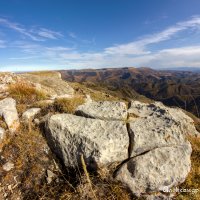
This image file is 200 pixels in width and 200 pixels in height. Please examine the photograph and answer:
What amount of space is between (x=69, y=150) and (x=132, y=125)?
1.88 m

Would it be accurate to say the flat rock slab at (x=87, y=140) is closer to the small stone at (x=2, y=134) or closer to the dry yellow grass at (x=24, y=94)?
the small stone at (x=2, y=134)

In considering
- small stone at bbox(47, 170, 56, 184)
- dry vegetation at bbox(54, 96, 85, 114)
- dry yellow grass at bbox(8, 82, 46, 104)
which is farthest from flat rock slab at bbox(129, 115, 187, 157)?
dry yellow grass at bbox(8, 82, 46, 104)

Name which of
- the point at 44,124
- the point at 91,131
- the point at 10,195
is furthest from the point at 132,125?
the point at 10,195

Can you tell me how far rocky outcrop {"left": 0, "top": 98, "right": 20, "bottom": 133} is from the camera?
6.21 metres

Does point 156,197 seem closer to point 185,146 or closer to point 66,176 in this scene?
point 185,146

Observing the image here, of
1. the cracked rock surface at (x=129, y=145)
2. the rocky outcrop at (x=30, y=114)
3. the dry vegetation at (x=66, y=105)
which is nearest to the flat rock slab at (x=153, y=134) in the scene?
the cracked rock surface at (x=129, y=145)

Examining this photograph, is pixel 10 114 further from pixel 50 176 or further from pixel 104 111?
pixel 104 111

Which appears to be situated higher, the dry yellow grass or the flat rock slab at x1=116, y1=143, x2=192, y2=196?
the dry yellow grass

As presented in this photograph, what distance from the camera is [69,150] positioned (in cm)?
535

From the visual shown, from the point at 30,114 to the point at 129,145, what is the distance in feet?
11.4

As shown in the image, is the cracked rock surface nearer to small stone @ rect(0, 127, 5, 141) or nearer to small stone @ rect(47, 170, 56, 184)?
small stone @ rect(47, 170, 56, 184)

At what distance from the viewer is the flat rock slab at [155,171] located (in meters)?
4.68

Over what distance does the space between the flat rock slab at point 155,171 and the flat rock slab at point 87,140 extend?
43cm

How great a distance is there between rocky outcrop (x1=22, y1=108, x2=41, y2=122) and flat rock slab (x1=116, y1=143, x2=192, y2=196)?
133 inches
